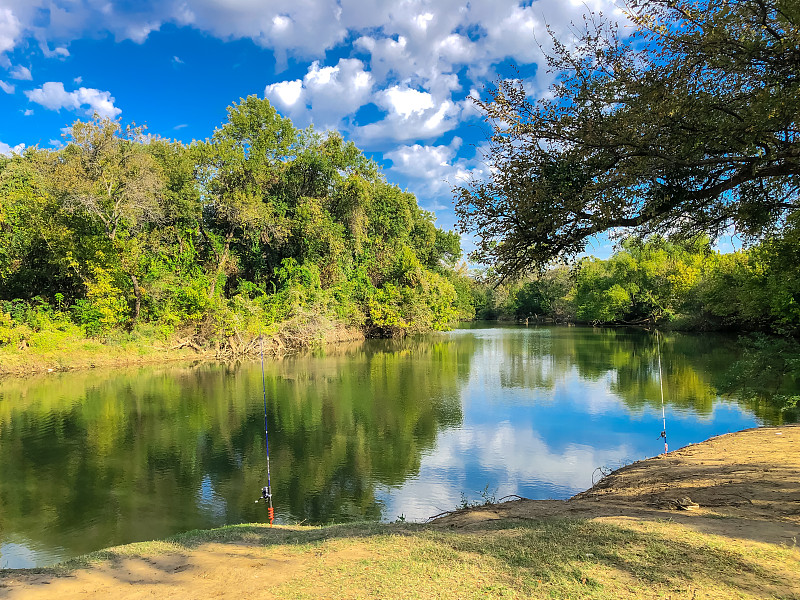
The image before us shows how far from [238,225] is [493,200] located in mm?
30938

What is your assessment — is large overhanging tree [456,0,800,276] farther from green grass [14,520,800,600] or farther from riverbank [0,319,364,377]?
riverbank [0,319,364,377]

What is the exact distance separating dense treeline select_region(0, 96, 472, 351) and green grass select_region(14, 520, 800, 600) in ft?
88.5

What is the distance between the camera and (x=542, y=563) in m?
4.30

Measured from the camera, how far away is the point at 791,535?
15.2ft

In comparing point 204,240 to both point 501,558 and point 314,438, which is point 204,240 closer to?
point 314,438

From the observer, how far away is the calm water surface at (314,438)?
31.2 ft

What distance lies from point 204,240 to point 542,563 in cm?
3632

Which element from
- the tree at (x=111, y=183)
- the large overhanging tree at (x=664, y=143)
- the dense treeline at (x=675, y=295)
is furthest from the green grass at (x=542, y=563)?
the tree at (x=111, y=183)

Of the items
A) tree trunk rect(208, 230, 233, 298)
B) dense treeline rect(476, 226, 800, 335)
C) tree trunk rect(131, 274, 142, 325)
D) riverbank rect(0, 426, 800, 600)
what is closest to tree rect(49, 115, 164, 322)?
tree trunk rect(131, 274, 142, 325)

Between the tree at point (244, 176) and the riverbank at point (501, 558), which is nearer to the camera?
the riverbank at point (501, 558)

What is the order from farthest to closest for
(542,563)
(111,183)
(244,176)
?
(244,176), (111,183), (542,563)

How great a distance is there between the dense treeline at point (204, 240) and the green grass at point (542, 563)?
88.5ft

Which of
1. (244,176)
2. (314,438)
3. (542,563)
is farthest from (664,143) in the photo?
(244,176)

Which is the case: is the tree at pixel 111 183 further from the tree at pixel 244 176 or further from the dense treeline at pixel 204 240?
the tree at pixel 244 176
